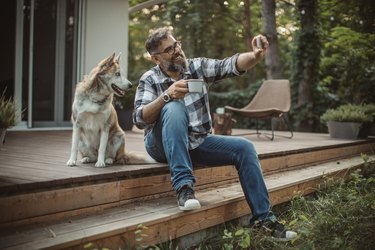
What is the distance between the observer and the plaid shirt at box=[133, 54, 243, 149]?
2.76 m

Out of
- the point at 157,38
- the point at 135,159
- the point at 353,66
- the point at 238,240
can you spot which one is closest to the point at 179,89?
the point at 157,38

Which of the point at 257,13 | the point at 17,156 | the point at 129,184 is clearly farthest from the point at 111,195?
the point at 257,13

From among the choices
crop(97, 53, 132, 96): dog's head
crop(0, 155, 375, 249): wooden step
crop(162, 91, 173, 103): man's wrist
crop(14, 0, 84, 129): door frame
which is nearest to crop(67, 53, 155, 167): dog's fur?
crop(97, 53, 132, 96): dog's head

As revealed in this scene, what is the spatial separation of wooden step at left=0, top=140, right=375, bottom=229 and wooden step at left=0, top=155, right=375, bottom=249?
5cm

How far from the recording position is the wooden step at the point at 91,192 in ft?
6.89

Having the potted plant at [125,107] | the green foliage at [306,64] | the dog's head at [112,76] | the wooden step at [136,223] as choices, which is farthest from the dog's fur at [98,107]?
the green foliage at [306,64]

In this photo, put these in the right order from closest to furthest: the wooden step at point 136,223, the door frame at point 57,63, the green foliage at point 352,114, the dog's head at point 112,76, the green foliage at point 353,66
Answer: the wooden step at point 136,223
the dog's head at point 112,76
the door frame at point 57,63
the green foliage at point 352,114
the green foliage at point 353,66

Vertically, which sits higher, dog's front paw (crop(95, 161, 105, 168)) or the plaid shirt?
the plaid shirt

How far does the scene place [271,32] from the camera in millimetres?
8664

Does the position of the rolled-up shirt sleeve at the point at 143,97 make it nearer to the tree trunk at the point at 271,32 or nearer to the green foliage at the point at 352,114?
the green foliage at the point at 352,114

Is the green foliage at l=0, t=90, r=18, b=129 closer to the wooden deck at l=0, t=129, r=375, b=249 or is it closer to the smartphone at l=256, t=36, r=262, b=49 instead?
the wooden deck at l=0, t=129, r=375, b=249

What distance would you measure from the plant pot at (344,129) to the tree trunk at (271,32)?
2.78 m

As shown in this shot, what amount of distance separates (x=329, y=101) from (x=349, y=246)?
680 centimetres

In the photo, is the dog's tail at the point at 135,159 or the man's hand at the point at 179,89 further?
the dog's tail at the point at 135,159
